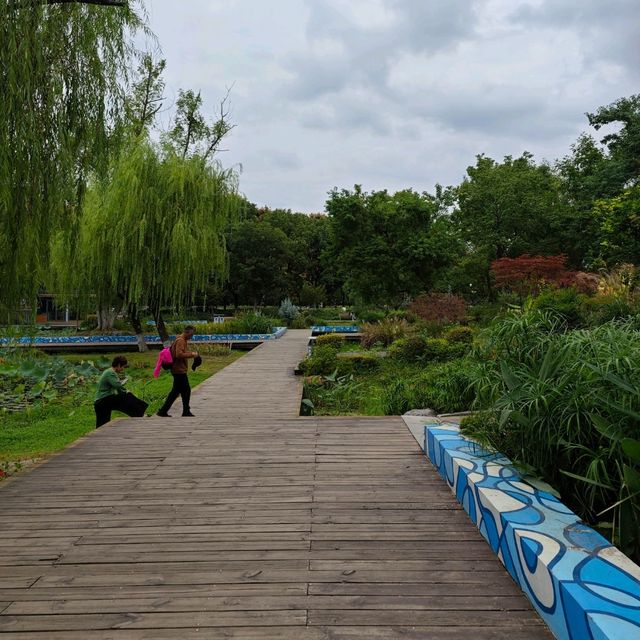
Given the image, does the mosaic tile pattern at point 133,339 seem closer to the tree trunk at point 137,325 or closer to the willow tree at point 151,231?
the tree trunk at point 137,325

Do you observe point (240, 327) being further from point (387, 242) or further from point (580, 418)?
point (580, 418)

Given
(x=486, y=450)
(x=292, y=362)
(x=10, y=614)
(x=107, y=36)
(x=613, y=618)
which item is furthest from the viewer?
(x=292, y=362)

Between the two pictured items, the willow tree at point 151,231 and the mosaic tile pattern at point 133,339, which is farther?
the mosaic tile pattern at point 133,339

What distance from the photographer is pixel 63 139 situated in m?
4.70

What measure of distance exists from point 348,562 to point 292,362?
36.4 ft

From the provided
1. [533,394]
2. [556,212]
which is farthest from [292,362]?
[556,212]

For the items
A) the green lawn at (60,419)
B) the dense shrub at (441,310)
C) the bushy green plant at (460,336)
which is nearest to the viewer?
the green lawn at (60,419)

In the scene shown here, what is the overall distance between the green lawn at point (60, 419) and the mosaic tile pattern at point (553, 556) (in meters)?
5.16

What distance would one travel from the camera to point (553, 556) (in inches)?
90.8

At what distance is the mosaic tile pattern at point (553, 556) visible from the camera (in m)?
1.90

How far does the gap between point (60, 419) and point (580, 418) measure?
8.30 meters

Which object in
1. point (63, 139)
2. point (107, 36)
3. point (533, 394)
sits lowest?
point (533, 394)

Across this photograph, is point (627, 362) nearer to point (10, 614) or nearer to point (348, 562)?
point (348, 562)

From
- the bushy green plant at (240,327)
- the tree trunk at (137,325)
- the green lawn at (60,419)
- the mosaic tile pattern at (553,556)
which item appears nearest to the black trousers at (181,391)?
the green lawn at (60,419)
